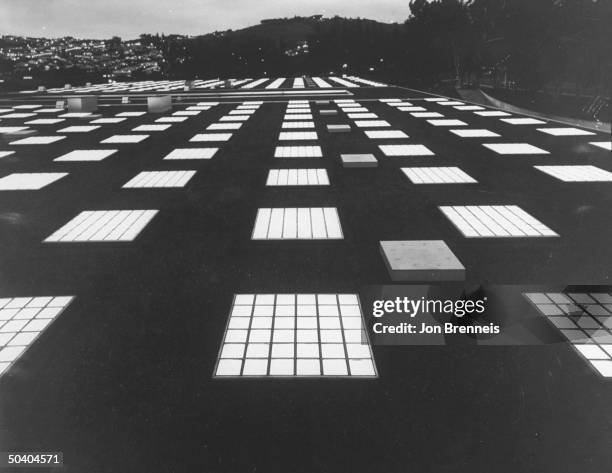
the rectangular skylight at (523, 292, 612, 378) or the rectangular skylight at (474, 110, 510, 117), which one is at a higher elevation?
the rectangular skylight at (474, 110, 510, 117)

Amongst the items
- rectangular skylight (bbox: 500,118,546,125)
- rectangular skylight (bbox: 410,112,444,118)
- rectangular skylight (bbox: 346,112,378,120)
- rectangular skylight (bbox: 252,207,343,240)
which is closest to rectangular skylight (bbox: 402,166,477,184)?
rectangular skylight (bbox: 252,207,343,240)

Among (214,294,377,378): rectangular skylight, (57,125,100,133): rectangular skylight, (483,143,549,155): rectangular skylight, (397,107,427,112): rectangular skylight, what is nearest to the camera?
(214,294,377,378): rectangular skylight

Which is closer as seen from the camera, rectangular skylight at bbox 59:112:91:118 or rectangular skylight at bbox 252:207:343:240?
rectangular skylight at bbox 252:207:343:240

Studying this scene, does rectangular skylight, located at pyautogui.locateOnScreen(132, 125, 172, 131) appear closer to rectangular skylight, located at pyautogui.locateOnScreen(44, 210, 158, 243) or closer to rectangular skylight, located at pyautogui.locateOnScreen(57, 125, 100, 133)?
rectangular skylight, located at pyautogui.locateOnScreen(57, 125, 100, 133)

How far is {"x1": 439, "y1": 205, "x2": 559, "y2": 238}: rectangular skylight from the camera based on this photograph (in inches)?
299

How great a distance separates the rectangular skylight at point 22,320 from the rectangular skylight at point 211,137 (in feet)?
37.3

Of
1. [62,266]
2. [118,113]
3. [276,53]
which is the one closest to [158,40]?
[276,53]

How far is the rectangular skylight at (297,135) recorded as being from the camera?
1653cm

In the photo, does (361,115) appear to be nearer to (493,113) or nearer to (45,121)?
(493,113)

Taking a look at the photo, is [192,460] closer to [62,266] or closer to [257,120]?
[62,266]

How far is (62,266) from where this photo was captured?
6.56 meters

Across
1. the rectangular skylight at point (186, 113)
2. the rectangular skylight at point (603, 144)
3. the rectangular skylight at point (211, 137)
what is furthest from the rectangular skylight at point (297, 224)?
the rectangular skylight at point (186, 113)

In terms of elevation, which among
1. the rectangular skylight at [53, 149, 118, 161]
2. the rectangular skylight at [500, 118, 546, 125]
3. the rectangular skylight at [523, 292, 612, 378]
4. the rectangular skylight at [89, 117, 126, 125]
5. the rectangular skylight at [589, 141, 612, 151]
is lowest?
the rectangular skylight at [589, 141, 612, 151]

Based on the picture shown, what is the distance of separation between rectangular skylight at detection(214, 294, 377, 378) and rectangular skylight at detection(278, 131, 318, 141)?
38.1 ft
